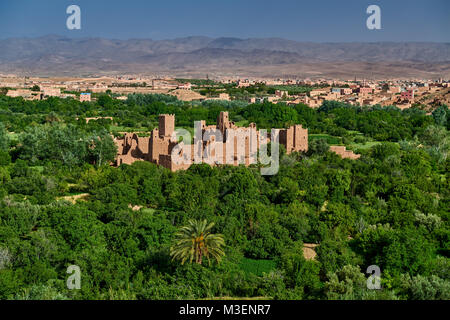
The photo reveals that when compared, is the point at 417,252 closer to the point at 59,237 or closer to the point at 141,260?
the point at 141,260

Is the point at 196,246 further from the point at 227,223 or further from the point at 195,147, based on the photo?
the point at 195,147

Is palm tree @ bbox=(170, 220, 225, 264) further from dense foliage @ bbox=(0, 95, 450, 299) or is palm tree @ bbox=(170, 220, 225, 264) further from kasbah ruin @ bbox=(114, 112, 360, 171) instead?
kasbah ruin @ bbox=(114, 112, 360, 171)

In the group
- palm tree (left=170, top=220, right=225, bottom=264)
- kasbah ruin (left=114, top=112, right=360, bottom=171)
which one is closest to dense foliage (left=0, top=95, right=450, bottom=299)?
palm tree (left=170, top=220, right=225, bottom=264)

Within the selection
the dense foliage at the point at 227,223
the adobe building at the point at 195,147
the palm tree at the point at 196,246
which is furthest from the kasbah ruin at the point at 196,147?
the palm tree at the point at 196,246

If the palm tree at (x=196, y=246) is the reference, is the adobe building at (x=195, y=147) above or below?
above

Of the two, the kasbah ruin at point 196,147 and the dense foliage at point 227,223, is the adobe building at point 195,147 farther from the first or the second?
the dense foliage at point 227,223

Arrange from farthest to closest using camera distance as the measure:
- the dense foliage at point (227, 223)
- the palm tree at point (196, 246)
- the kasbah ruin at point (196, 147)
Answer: the kasbah ruin at point (196, 147)
the palm tree at point (196, 246)
the dense foliage at point (227, 223)
